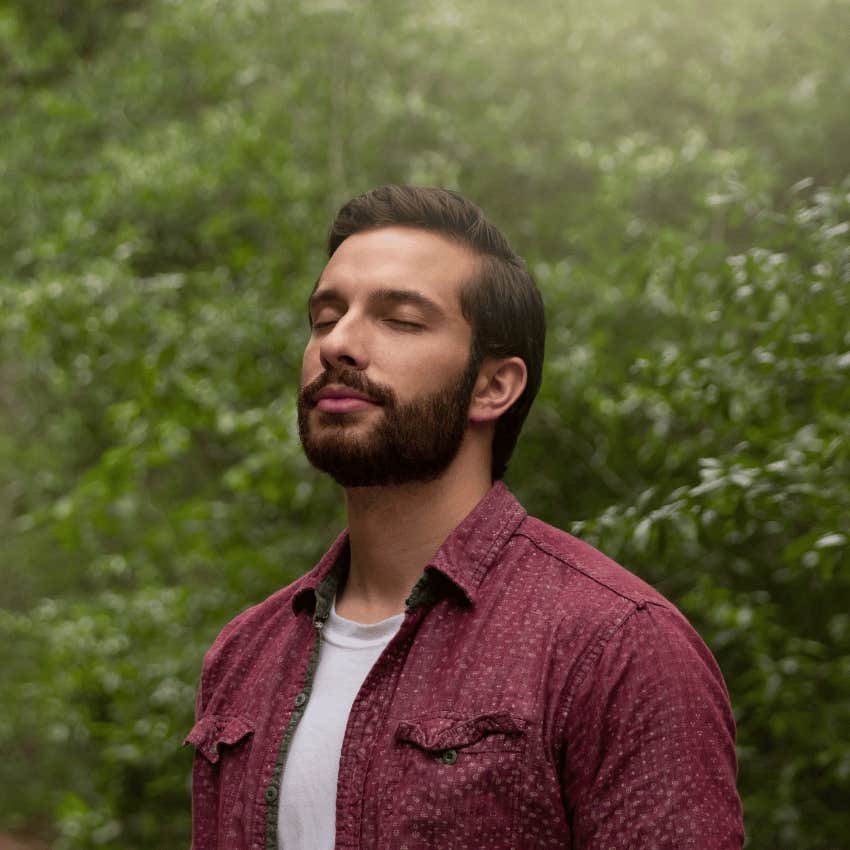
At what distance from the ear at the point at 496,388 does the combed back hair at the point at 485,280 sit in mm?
17

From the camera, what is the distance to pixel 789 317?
101 inches

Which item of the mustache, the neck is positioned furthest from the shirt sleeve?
the mustache

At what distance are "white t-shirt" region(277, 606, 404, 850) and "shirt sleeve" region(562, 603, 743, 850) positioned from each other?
1.13ft

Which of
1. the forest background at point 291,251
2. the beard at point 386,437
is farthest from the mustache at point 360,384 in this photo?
the forest background at point 291,251

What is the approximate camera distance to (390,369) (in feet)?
5.60

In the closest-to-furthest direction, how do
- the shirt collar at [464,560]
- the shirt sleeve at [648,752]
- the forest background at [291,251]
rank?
the shirt sleeve at [648,752] → the shirt collar at [464,560] → the forest background at [291,251]

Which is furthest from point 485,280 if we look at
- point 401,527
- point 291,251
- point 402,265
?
point 291,251

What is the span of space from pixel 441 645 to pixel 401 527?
0.23m

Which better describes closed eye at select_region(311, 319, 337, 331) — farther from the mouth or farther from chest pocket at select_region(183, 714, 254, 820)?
chest pocket at select_region(183, 714, 254, 820)

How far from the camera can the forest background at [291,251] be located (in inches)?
154

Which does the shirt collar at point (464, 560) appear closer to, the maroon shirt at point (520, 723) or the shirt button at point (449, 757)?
the maroon shirt at point (520, 723)

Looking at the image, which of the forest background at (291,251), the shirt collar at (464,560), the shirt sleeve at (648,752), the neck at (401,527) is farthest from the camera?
the forest background at (291,251)

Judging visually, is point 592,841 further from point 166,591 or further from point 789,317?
point 166,591

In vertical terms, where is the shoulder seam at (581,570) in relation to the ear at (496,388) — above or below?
below
